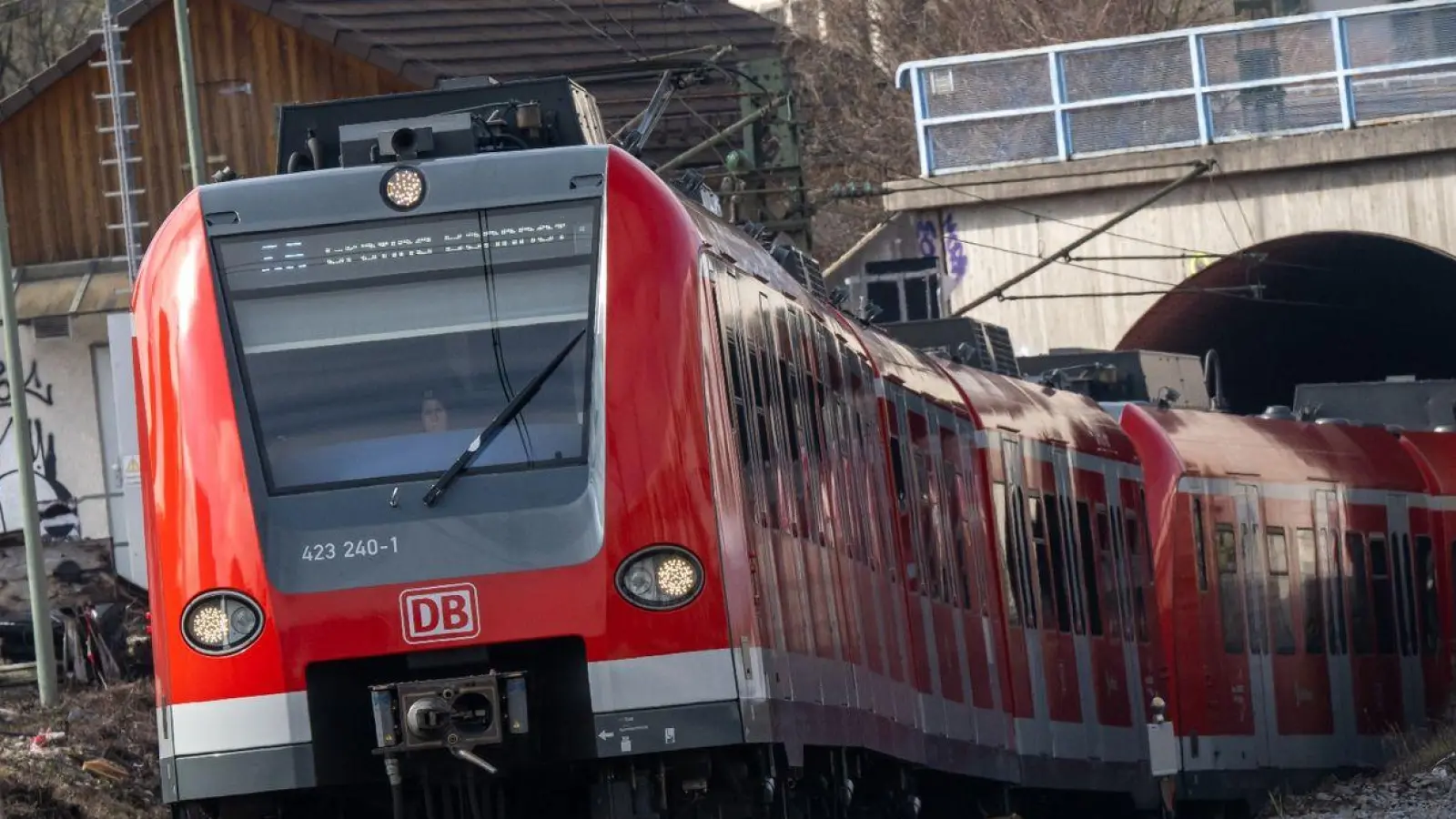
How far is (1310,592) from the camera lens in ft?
77.6

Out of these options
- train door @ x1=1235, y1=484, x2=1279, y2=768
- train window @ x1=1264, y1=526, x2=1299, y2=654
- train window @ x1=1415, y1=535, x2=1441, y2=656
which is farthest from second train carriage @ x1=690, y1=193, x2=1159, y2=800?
train window @ x1=1415, y1=535, x2=1441, y2=656

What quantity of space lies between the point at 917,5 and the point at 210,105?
26098 mm

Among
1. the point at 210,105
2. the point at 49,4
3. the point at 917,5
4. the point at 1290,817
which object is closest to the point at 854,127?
the point at 917,5

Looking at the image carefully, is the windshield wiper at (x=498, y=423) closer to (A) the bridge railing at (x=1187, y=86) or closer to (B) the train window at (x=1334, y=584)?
(B) the train window at (x=1334, y=584)

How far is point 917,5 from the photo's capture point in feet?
184

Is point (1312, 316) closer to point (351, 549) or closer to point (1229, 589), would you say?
point (1229, 589)

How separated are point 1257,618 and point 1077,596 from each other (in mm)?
3724

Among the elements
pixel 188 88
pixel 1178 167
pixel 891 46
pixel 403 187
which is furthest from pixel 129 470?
pixel 891 46

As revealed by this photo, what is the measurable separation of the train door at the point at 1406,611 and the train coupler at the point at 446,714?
1762 cm

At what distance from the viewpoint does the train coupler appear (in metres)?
8.96

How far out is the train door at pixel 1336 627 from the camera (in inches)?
943

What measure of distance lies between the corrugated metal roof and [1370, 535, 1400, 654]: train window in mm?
9616

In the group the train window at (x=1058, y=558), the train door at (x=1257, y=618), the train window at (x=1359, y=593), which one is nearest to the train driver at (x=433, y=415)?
the train window at (x=1058, y=558)

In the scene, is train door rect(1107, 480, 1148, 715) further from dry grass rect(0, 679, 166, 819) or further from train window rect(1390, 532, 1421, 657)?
dry grass rect(0, 679, 166, 819)
